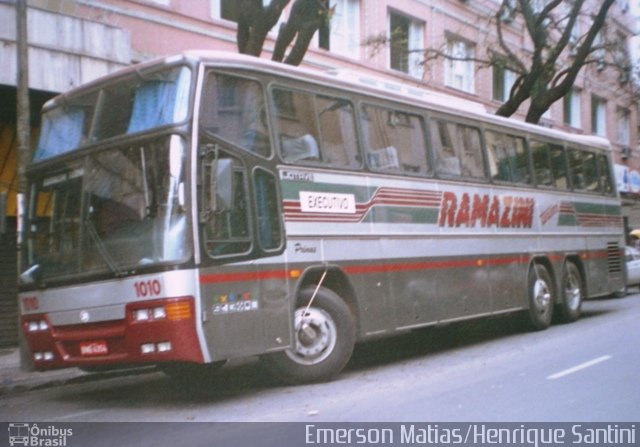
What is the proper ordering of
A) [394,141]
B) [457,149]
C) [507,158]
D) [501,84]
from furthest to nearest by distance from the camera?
[501,84] < [507,158] < [457,149] < [394,141]

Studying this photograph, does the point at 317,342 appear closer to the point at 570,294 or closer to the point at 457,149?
the point at 457,149

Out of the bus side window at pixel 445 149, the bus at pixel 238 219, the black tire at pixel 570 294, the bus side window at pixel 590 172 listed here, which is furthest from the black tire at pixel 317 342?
the bus side window at pixel 590 172

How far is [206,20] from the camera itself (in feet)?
A: 56.8

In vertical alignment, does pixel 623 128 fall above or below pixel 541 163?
above

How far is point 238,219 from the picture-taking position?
27.3 ft

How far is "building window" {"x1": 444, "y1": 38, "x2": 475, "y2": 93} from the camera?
25.9 meters

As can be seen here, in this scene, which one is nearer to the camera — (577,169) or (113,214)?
(113,214)

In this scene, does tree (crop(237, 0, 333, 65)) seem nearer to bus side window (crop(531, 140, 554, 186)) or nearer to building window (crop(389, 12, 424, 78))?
bus side window (crop(531, 140, 554, 186))

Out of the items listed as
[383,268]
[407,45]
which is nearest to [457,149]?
[383,268]

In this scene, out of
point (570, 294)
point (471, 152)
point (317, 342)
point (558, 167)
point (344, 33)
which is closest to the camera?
point (317, 342)

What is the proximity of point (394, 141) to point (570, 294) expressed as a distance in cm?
646

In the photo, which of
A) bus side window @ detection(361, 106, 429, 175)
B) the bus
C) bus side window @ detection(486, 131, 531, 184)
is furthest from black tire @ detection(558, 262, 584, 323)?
bus side window @ detection(361, 106, 429, 175)

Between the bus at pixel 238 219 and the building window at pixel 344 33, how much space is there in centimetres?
965

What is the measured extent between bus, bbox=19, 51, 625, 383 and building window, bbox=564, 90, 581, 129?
Result: 24.8 meters
